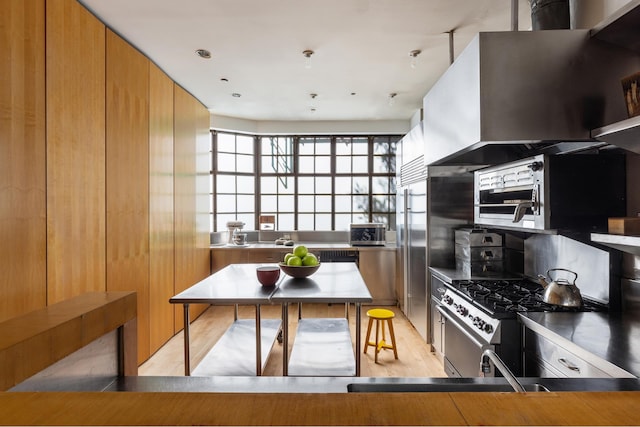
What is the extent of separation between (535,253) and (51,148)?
325 centimetres

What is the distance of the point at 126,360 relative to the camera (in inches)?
42.6

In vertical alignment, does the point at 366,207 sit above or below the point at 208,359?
above

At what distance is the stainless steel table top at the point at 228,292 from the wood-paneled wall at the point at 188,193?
1491mm

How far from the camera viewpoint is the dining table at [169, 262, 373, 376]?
2.09 m

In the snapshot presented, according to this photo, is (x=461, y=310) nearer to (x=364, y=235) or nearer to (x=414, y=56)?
(x=414, y=56)

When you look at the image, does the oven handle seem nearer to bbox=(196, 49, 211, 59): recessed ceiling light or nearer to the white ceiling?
the white ceiling

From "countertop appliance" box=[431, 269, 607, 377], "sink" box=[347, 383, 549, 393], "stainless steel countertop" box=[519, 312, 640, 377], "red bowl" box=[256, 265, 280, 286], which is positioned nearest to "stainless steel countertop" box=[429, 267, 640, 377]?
"stainless steel countertop" box=[519, 312, 640, 377]

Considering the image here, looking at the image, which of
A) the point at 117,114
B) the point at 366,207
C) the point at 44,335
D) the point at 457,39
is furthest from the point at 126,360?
the point at 366,207

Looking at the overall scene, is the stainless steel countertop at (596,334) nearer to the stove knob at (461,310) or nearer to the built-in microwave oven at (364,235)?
the stove knob at (461,310)

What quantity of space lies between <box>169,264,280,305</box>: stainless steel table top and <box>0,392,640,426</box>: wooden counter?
59.5 inches

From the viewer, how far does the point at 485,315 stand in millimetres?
2006

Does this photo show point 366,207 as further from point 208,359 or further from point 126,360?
point 126,360

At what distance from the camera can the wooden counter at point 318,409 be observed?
1.63 ft

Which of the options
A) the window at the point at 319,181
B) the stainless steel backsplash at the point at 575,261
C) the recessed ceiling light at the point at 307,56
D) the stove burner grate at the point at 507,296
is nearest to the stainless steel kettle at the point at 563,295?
the stove burner grate at the point at 507,296
